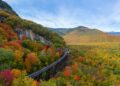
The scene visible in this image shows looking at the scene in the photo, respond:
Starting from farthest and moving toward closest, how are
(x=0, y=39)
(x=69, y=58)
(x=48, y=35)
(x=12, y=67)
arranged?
(x=48, y=35) < (x=69, y=58) < (x=0, y=39) < (x=12, y=67)

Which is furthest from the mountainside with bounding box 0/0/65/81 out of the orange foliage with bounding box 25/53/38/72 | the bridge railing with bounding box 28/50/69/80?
the bridge railing with bounding box 28/50/69/80

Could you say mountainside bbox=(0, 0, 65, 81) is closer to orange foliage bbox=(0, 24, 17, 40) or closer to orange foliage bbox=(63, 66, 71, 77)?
orange foliage bbox=(0, 24, 17, 40)

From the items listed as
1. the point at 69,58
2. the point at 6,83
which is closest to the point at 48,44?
the point at 69,58

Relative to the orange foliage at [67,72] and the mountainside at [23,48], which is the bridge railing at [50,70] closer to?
the mountainside at [23,48]

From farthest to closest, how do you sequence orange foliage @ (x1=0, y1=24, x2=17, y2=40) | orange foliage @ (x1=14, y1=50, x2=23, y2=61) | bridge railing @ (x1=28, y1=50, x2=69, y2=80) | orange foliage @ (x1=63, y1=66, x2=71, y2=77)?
orange foliage @ (x1=0, y1=24, x2=17, y2=40), orange foliage @ (x1=63, y1=66, x2=71, y2=77), orange foliage @ (x1=14, y1=50, x2=23, y2=61), bridge railing @ (x1=28, y1=50, x2=69, y2=80)

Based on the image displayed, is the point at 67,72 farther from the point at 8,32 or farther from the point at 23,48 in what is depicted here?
the point at 8,32

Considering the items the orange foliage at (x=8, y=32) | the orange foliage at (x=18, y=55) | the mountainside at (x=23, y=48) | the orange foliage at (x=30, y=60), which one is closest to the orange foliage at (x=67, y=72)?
the mountainside at (x=23, y=48)

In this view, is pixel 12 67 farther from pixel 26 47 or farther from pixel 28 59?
pixel 26 47

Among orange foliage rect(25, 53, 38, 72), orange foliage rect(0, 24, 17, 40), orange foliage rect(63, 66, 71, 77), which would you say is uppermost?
orange foliage rect(0, 24, 17, 40)
